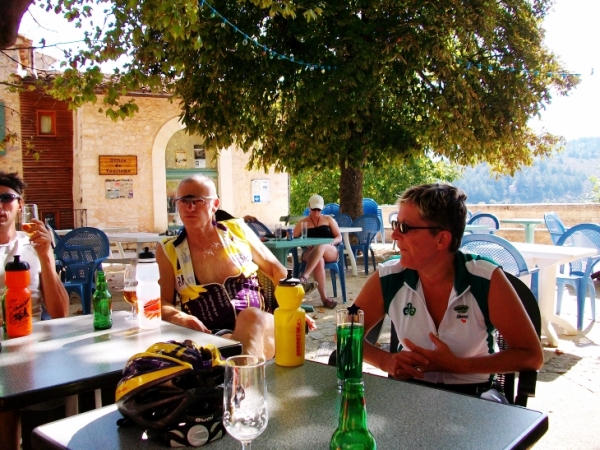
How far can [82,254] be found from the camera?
654 centimetres

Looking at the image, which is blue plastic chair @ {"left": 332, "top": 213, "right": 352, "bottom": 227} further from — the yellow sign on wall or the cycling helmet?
the cycling helmet

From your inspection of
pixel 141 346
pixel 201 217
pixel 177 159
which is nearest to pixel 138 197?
pixel 177 159

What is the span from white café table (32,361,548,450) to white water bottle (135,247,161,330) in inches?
34.7

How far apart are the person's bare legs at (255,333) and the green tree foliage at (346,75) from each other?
579 centimetres

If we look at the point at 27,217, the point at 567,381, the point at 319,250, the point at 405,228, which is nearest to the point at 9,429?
the point at 27,217

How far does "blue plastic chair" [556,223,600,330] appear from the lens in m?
5.75

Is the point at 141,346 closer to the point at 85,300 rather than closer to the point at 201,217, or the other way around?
the point at 201,217

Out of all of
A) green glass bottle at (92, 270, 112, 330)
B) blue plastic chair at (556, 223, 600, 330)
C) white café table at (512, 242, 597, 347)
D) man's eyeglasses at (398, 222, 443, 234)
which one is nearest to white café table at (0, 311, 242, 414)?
green glass bottle at (92, 270, 112, 330)

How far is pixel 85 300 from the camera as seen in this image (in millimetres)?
6121

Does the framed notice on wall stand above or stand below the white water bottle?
above

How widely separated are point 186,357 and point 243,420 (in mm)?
395

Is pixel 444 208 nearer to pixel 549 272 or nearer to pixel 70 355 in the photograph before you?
pixel 70 355

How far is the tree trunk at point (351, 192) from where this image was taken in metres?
11.7

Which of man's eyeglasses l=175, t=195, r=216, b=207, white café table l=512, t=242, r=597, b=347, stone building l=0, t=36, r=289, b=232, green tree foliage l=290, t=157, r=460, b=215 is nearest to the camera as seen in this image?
man's eyeglasses l=175, t=195, r=216, b=207
